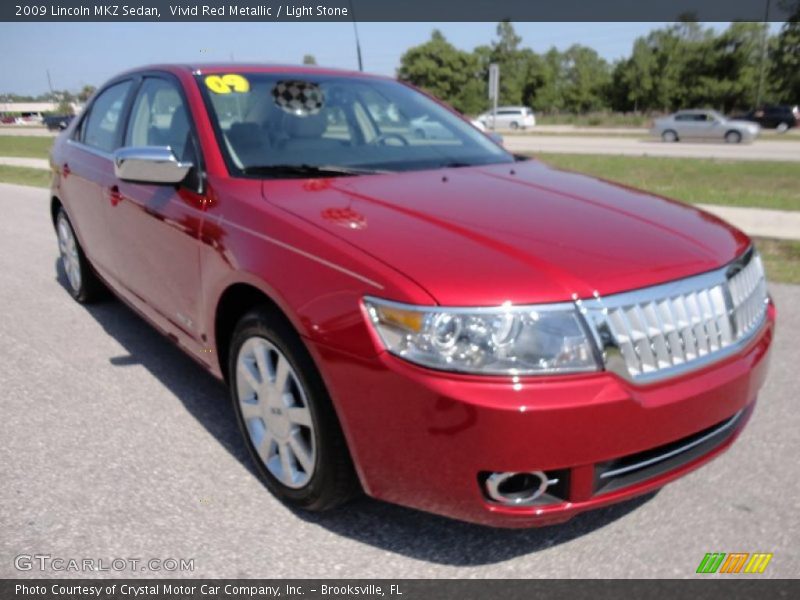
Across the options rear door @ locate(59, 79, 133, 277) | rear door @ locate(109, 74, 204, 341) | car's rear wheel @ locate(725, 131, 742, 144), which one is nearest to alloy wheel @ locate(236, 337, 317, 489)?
rear door @ locate(109, 74, 204, 341)

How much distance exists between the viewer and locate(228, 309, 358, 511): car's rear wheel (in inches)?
88.9

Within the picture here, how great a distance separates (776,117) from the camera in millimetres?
41031

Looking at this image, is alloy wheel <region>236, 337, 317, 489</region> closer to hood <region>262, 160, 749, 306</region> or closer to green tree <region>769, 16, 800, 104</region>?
hood <region>262, 160, 749, 306</region>

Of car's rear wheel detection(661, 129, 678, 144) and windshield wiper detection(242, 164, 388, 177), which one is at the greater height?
windshield wiper detection(242, 164, 388, 177)

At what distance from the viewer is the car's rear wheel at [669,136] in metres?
33.3

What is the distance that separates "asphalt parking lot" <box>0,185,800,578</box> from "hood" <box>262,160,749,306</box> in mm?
908

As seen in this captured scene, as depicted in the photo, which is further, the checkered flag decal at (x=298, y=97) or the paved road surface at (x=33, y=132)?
the paved road surface at (x=33, y=132)

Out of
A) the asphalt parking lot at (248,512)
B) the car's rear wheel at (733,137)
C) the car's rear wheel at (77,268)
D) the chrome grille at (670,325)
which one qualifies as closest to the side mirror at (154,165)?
the asphalt parking lot at (248,512)

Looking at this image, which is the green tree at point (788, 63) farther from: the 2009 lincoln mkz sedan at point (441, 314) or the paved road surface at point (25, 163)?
the 2009 lincoln mkz sedan at point (441, 314)

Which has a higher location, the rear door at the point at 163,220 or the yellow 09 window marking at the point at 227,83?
the yellow 09 window marking at the point at 227,83

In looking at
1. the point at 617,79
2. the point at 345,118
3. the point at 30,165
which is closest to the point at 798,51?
the point at 617,79

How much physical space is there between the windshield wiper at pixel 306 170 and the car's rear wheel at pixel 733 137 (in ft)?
107

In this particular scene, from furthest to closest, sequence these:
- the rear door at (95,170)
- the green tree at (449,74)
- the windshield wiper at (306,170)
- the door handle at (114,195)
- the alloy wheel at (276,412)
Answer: the green tree at (449,74)
the rear door at (95,170)
the door handle at (114,195)
the windshield wiper at (306,170)
the alloy wheel at (276,412)

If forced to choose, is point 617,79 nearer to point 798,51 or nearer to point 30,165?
point 798,51
